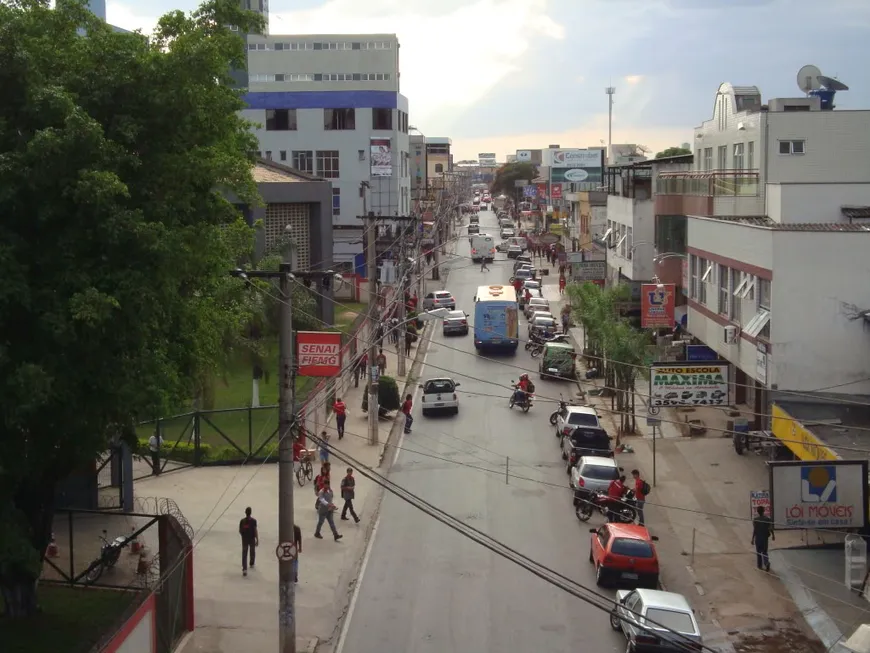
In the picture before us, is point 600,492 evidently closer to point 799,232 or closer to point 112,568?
point 799,232

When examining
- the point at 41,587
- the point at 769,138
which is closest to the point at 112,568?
the point at 41,587

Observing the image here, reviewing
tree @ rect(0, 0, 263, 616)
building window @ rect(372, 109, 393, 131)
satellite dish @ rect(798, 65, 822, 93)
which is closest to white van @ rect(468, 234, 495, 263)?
building window @ rect(372, 109, 393, 131)

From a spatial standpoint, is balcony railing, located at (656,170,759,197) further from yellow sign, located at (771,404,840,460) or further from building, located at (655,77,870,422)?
yellow sign, located at (771,404,840,460)

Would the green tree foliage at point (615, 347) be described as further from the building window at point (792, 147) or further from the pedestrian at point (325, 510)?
the pedestrian at point (325, 510)

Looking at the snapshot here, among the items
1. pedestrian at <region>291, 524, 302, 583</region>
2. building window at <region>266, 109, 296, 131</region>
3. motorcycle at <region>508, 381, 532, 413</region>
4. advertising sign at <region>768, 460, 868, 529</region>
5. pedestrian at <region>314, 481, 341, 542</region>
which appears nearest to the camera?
pedestrian at <region>291, 524, 302, 583</region>

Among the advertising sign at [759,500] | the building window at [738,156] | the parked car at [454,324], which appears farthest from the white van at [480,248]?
the advertising sign at [759,500]

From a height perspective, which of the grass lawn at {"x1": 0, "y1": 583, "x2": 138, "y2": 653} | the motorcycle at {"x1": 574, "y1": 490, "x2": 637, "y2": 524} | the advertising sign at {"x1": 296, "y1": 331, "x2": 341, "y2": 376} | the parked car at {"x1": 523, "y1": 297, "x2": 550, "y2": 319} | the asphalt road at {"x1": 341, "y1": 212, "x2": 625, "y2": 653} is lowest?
the asphalt road at {"x1": 341, "y1": 212, "x2": 625, "y2": 653}
